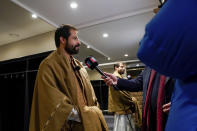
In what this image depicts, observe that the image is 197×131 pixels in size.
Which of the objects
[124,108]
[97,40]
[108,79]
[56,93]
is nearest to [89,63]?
[108,79]

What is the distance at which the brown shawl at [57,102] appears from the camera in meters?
0.94

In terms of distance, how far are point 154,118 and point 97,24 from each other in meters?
2.02

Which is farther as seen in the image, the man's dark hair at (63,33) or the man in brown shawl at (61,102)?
the man's dark hair at (63,33)

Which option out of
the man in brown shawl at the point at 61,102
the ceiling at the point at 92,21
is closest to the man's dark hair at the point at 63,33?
the man in brown shawl at the point at 61,102

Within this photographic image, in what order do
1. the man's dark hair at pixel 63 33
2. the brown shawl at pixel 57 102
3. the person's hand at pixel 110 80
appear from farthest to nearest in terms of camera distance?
the man's dark hair at pixel 63 33, the person's hand at pixel 110 80, the brown shawl at pixel 57 102

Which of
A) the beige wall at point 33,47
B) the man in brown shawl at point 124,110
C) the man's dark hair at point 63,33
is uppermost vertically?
the beige wall at point 33,47

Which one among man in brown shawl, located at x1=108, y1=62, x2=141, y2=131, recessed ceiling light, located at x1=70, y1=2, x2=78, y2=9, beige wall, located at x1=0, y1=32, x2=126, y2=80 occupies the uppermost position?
recessed ceiling light, located at x1=70, y1=2, x2=78, y2=9

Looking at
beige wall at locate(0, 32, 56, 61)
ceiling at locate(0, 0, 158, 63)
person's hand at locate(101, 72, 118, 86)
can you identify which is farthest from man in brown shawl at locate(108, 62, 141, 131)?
beige wall at locate(0, 32, 56, 61)

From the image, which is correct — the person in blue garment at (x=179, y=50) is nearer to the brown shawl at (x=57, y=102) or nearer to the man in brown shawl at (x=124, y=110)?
the brown shawl at (x=57, y=102)

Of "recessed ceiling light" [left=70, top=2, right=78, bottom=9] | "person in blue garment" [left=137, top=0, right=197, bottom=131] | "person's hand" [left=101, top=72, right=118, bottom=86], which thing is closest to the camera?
"person in blue garment" [left=137, top=0, right=197, bottom=131]

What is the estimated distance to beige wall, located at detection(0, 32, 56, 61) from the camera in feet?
7.79

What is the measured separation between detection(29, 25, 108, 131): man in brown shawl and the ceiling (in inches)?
48.0

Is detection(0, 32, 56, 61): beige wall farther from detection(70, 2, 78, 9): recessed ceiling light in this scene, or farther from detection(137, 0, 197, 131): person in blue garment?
detection(137, 0, 197, 131): person in blue garment

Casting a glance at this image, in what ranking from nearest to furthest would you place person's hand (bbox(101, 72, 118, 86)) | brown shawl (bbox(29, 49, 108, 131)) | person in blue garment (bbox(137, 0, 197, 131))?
person in blue garment (bbox(137, 0, 197, 131)) → brown shawl (bbox(29, 49, 108, 131)) → person's hand (bbox(101, 72, 118, 86))
